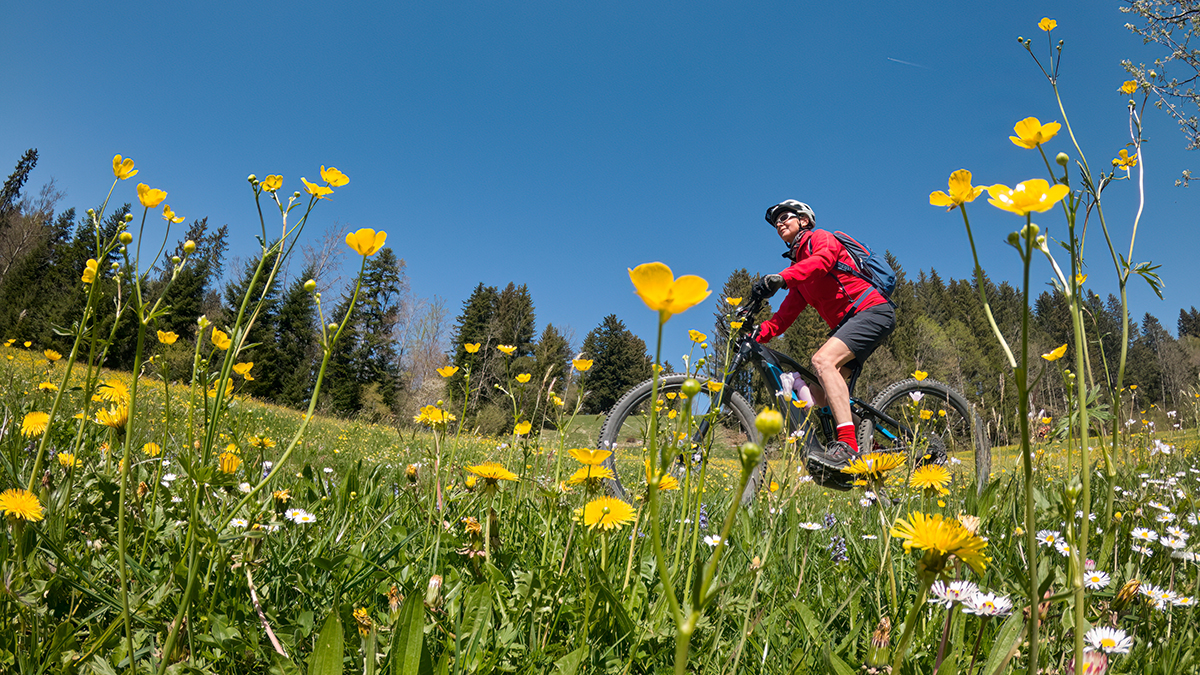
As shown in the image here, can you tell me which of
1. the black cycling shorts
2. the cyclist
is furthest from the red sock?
the black cycling shorts

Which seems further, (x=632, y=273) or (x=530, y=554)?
(x=530, y=554)

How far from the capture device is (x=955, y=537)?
1.92 feet

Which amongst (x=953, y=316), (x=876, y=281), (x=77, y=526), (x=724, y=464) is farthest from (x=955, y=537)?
(x=953, y=316)

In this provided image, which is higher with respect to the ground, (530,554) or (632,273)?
(632,273)

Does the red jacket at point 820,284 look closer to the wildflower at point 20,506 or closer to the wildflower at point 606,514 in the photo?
the wildflower at point 606,514

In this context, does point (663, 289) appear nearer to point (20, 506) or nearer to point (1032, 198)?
point (1032, 198)

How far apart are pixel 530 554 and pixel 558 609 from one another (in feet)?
1.03

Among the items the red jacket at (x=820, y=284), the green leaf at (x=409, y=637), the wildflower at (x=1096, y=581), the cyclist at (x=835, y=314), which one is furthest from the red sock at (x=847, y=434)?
the green leaf at (x=409, y=637)

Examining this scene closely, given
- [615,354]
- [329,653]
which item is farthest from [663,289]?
[615,354]

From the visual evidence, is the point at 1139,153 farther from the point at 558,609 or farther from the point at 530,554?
the point at 530,554

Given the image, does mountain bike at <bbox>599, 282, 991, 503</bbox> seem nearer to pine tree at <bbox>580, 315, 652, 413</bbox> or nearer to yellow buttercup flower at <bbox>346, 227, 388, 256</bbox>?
yellow buttercup flower at <bbox>346, 227, 388, 256</bbox>

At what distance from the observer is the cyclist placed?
12.2ft

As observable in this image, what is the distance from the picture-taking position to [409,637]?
755 mm

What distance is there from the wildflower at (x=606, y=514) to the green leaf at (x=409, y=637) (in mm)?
339
